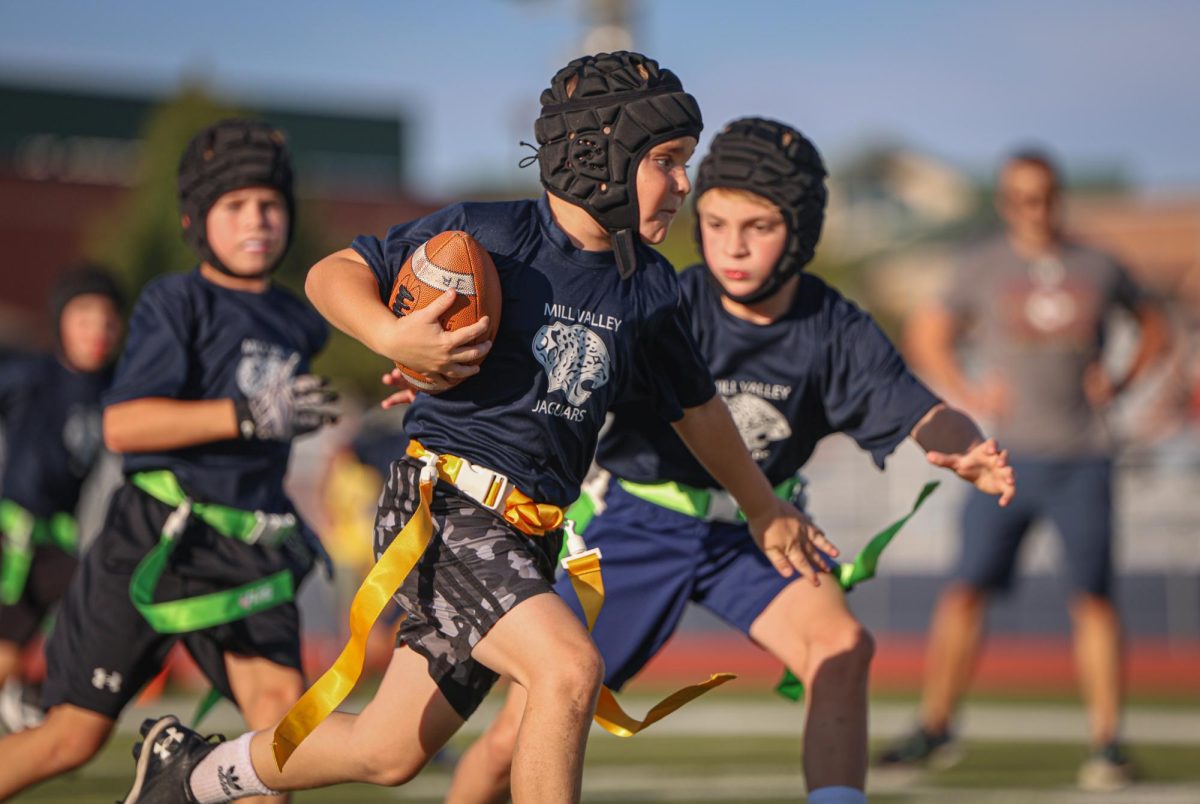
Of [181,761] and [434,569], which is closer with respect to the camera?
[434,569]

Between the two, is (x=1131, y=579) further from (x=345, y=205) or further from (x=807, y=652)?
(x=345, y=205)

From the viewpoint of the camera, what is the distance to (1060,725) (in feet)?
30.5

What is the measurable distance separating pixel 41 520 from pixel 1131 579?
9547 millimetres

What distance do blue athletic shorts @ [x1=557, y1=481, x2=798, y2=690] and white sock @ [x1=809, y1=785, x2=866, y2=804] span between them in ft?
1.87

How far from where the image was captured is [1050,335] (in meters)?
7.91

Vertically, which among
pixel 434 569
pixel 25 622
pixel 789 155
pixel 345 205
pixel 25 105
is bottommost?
pixel 25 622

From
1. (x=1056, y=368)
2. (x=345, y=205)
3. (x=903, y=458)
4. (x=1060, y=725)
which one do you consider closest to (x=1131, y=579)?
(x=903, y=458)

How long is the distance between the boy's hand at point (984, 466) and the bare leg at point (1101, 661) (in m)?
3.03

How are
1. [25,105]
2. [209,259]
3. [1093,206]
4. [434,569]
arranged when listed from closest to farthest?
[434,569] < [209,259] < [25,105] < [1093,206]

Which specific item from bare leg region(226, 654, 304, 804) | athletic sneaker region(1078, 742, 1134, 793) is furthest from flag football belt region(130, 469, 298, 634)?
athletic sneaker region(1078, 742, 1134, 793)

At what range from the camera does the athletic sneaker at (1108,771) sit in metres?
6.70

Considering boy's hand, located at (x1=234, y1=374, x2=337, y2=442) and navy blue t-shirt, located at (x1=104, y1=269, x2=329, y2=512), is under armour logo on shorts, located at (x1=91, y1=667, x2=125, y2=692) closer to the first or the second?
navy blue t-shirt, located at (x1=104, y1=269, x2=329, y2=512)

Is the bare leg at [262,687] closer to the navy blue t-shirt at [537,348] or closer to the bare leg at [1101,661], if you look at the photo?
the navy blue t-shirt at [537,348]

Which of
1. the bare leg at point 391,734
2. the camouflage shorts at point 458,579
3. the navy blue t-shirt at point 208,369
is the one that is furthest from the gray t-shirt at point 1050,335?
the bare leg at point 391,734
